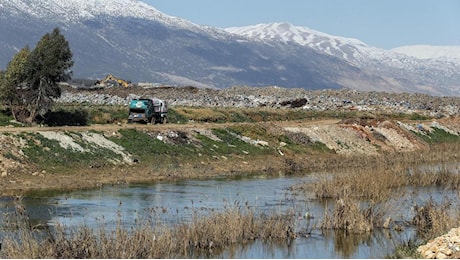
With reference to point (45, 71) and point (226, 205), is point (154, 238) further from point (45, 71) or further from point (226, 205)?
point (45, 71)

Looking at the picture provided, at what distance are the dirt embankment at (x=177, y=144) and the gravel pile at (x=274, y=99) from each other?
28.4m

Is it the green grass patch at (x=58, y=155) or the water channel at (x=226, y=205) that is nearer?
the water channel at (x=226, y=205)

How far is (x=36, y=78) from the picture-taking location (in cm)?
5872

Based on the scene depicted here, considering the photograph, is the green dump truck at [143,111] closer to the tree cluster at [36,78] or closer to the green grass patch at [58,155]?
the tree cluster at [36,78]

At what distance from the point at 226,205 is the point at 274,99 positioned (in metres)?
88.3

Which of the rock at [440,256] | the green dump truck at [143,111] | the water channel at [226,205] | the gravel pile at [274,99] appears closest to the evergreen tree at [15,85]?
the green dump truck at [143,111]

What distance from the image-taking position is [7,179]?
135ft

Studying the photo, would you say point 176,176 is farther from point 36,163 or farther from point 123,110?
point 123,110

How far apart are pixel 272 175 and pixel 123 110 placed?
2372 centimetres

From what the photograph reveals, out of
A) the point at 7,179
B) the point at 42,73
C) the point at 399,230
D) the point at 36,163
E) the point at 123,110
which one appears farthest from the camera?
the point at 123,110

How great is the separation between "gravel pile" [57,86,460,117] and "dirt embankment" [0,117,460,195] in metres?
28.4

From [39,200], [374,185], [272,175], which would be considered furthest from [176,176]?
[374,185]

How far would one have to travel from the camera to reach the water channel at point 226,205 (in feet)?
89.8

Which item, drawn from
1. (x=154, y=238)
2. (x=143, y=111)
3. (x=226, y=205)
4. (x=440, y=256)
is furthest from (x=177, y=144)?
(x=440, y=256)
